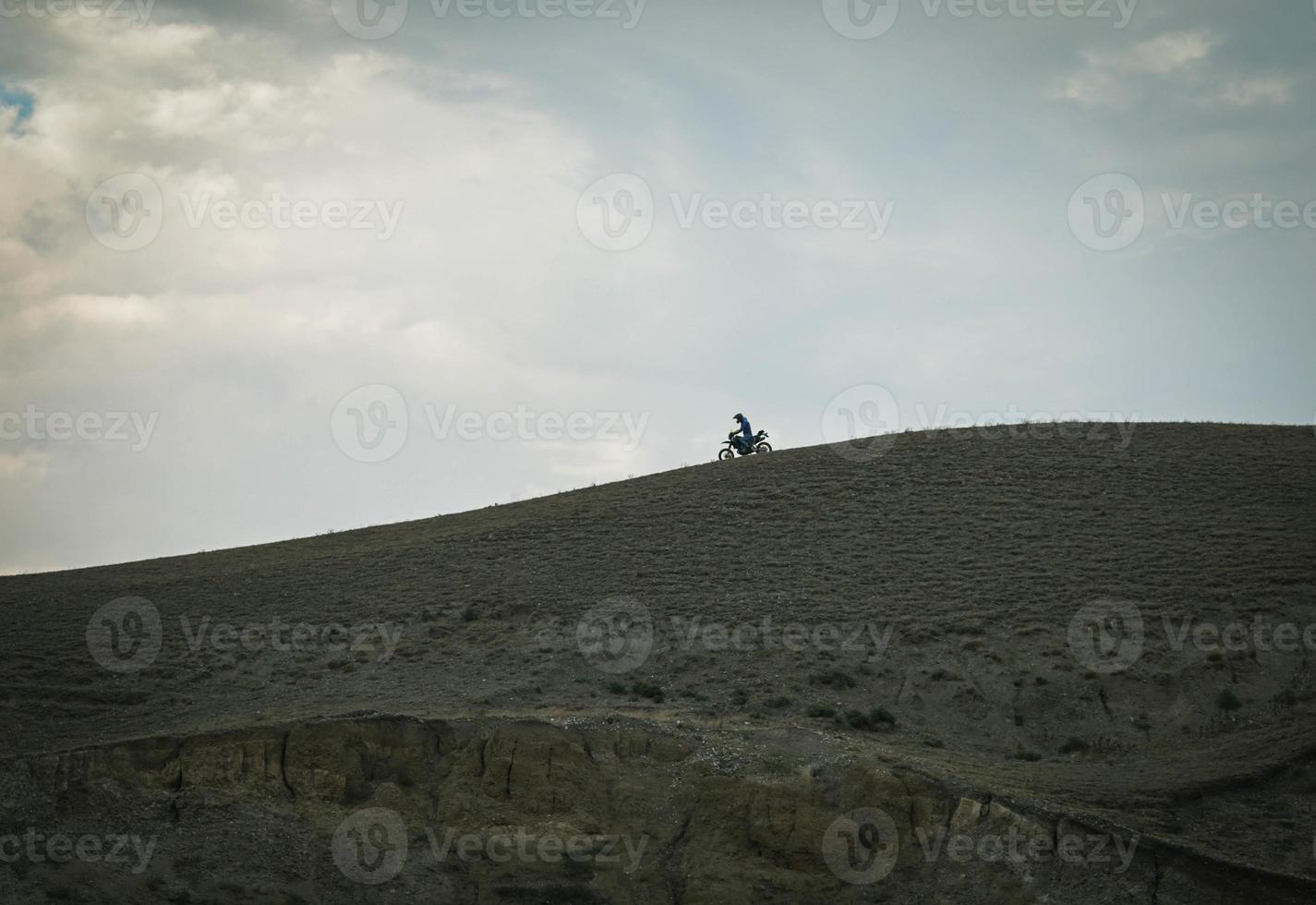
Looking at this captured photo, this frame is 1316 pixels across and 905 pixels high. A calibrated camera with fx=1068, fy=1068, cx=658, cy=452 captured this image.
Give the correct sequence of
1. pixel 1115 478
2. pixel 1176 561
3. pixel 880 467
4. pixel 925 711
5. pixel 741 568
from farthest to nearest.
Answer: pixel 880 467 < pixel 1115 478 < pixel 741 568 < pixel 1176 561 < pixel 925 711

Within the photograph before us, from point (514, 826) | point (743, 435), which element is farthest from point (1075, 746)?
point (743, 435)

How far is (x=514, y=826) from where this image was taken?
19.0 metres

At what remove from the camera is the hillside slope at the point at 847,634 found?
20.0 metres

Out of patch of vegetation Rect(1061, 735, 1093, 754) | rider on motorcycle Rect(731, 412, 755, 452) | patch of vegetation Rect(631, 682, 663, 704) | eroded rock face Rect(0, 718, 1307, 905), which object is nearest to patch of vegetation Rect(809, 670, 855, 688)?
patch of vegetation Rect(631, 682, 663, 704)

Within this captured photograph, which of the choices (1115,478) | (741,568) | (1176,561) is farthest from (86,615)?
(1115,478)

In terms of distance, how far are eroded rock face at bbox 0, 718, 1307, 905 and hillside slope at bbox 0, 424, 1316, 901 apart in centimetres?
65

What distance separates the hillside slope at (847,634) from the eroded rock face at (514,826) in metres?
0.65

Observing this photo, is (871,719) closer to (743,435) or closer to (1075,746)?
(1075,746)

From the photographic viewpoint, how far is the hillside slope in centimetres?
1995

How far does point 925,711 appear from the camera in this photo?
73.9 feet

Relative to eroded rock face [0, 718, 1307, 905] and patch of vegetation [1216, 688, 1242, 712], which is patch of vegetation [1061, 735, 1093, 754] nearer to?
patch of vegetation [1216, 688, 1242, 712]

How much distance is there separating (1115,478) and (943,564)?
10223mm

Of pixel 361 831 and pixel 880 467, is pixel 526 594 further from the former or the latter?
pixel 880 467

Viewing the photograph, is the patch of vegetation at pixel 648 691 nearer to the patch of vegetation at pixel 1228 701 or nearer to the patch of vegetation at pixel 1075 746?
the patch of vegetation at pixel 1075 746
